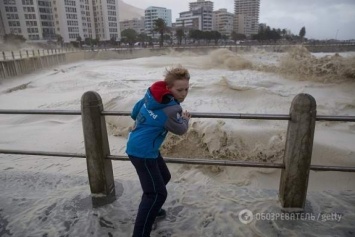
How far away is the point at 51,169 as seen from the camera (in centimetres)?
825

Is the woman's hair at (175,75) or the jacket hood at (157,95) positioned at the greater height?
the woman's hair at (175,75)

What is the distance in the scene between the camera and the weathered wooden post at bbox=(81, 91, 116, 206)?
9.62 ft

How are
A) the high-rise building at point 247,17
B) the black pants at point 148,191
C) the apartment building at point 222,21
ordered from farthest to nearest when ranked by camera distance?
1. the high-rise building at point 247,17
2. the apartment building at point 222,21
3. the black pants at point 148,191

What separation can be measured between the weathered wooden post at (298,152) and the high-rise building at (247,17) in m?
133

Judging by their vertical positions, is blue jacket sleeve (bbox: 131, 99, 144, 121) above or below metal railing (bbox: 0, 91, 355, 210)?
above

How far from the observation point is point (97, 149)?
10.1 feet

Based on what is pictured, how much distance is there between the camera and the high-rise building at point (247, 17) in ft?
432

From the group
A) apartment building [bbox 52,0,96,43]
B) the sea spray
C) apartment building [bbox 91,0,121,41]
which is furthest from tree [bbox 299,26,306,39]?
the sea spray

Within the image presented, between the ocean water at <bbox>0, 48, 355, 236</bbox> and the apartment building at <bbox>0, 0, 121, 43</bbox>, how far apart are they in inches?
2754

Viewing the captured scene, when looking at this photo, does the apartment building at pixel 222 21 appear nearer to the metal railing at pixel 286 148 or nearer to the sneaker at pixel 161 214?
the metal railing at pixel 286 148

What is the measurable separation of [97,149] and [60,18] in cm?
9265

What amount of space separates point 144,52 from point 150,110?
60099 mm

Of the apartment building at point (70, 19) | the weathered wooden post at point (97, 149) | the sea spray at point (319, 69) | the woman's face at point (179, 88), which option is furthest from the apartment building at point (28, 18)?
the woman's face at point (179, 88)

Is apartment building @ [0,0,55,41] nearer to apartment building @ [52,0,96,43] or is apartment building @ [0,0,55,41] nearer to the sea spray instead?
apartment building @ [52,0,96,43]
